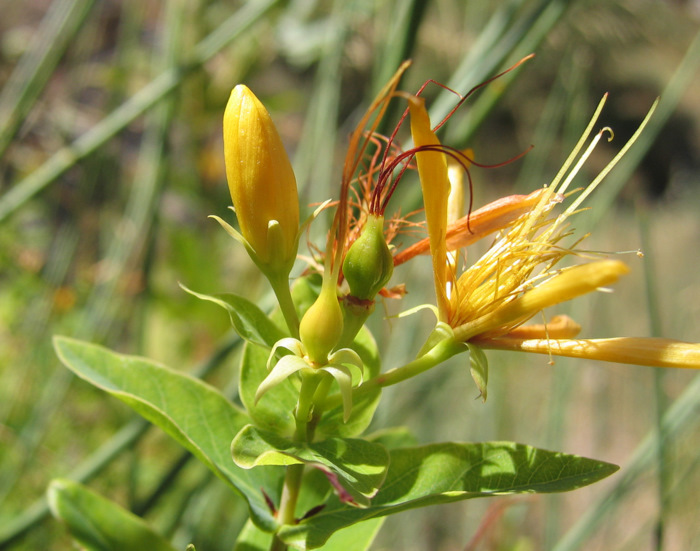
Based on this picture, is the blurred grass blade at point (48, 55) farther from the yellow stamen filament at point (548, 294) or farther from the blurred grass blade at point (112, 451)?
the yellow stamen filament at point (548, 294)

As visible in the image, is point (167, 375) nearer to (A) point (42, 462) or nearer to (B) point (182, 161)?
(A) point (42, 462)

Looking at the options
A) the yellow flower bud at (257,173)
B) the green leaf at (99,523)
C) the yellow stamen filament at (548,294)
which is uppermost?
the yellow flower bud at (257,173)

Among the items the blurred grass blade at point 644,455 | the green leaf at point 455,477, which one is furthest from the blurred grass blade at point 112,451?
the blurred grass blade at point 644,455

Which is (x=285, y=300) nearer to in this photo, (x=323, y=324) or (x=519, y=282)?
(x=323, y=324)

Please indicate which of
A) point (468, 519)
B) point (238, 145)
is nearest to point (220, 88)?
point (468, 519)

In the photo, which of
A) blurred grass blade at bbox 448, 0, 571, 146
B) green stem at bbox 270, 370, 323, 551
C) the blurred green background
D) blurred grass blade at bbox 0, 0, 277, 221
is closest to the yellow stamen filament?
green stem at bbox 270, 370, 323, 551

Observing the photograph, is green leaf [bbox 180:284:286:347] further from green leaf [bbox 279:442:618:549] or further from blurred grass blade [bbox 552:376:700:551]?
blurred grass blade [bbox 552:376:700:551]
